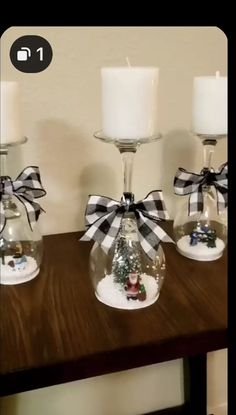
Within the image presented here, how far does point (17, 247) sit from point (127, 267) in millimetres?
170

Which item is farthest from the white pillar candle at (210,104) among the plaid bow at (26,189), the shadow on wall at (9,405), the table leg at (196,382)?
the shadow on wall at (9,405)

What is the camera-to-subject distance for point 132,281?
544mm

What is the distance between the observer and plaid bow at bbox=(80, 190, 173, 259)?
538 millimetres

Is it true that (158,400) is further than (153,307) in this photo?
Yes

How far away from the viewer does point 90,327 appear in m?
0.50

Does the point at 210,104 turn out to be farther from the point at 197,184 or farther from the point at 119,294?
the point at 119,294

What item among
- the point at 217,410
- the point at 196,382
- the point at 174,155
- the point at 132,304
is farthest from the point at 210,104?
the point at 217,410

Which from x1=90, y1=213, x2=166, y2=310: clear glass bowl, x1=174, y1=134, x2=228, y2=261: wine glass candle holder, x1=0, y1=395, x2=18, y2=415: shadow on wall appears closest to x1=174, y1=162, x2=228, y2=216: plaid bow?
x1=174, y1=134, x2=228, y2=261: wine glass candle holder

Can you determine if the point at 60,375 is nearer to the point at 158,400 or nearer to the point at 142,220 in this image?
the point at 142,220

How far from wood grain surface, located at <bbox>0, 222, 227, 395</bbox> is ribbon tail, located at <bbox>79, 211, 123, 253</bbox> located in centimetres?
8

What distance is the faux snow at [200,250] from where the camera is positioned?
0.66 meters

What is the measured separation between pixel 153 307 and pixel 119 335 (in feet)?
0.24

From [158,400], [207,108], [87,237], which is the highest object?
[207,108]
